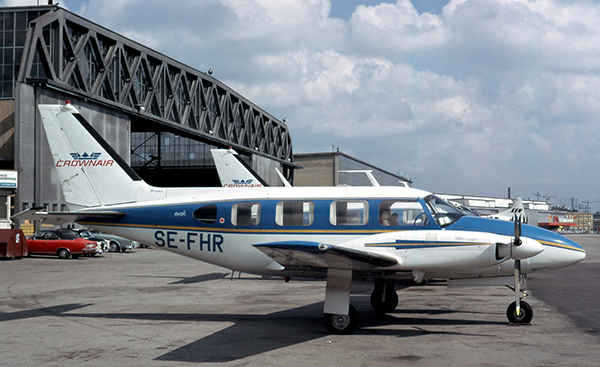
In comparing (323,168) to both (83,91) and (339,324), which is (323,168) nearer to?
(83,91)

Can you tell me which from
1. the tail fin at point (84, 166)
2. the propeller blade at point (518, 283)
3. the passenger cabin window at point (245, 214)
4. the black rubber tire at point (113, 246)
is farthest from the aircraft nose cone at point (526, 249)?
the black rubber tire at point (113, 246)

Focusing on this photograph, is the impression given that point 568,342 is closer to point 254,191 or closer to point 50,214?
point 254,191

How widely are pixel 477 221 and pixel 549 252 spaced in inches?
63.7

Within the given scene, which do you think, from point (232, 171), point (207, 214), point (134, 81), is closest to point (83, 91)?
point (134, 81)

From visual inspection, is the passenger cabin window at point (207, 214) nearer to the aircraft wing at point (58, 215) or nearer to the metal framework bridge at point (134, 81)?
the aircraft wing at point (58, 215)

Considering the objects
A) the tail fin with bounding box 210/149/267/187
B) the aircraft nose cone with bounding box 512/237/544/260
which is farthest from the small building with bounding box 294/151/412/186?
the aircraft nose cone with bounding box 512/237/544/260

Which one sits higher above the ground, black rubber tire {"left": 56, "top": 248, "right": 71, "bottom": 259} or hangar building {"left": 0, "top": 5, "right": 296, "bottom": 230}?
hangar building {"left": 0, "top": 5, "right": 296, "bottom": 230}

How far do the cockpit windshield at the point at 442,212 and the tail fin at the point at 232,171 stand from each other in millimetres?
18196

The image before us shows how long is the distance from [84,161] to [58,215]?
82.0 inches

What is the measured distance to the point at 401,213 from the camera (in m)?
11.9

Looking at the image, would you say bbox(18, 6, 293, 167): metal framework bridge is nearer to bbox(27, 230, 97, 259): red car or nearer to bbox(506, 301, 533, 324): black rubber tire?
bbox(27, 230, 97, 259): red car

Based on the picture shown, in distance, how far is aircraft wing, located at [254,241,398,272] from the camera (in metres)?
9.53

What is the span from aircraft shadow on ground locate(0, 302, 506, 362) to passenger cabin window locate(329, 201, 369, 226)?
230cm

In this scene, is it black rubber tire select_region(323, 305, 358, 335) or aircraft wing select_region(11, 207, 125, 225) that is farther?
aircraft wing select_region(11, 207, 125, 225)
